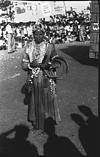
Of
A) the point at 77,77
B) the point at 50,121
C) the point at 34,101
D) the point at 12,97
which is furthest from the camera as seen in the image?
the point at 77,77

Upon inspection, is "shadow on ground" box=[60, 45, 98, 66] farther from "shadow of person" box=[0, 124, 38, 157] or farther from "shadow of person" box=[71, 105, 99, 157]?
"shadow of person" box=[0, 124, 38, 157]

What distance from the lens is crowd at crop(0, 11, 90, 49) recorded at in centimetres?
2295

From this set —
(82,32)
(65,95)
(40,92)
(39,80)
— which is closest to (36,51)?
(39,80)

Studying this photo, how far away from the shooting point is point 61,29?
23953mm

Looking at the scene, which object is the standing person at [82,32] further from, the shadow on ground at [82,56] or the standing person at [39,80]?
the standing person at [39,80]

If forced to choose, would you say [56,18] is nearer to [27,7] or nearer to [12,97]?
[27,7]

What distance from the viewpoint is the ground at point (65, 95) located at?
8119 mm

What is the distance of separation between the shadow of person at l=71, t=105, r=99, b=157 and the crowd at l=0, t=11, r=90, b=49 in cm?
1399

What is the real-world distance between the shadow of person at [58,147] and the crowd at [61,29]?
15.2 meters

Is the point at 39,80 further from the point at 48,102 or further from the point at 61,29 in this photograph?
the point at 61,29

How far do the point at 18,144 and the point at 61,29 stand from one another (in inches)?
672

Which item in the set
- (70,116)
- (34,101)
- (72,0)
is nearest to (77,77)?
(70,116)

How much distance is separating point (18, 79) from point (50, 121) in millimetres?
4316

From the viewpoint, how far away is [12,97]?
10.8 m
